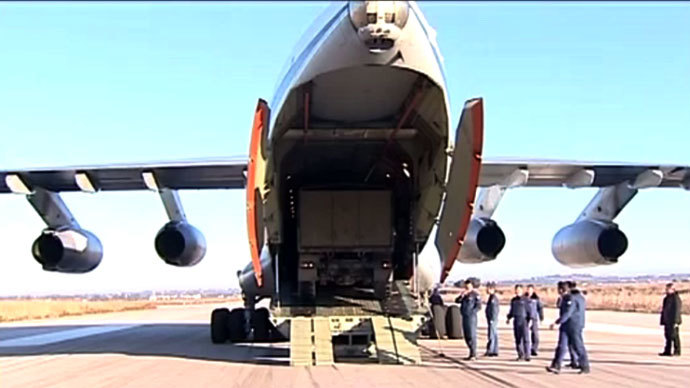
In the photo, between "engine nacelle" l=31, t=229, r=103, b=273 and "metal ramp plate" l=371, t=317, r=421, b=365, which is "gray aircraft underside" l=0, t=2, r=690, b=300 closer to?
"engine nacelle" l=31, t=229, r=103, b=273

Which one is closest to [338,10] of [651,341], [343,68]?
[343,68]

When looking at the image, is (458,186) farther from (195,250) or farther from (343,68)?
(195,250)

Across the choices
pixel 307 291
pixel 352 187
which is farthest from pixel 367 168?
pixel 307 291

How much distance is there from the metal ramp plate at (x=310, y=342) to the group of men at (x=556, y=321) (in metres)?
2.19

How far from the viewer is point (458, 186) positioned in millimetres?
10422

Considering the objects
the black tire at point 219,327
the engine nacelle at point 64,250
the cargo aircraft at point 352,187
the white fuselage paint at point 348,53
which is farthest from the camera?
the black tire at point 219,327

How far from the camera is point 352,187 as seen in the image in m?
12.8

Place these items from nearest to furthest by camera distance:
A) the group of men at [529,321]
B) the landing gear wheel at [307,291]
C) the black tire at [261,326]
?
1. the group of men at [529,321]
2. the landing gear wheel at [307,291]
3. the black tire at [261,326]

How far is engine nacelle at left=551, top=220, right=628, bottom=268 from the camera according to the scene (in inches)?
541

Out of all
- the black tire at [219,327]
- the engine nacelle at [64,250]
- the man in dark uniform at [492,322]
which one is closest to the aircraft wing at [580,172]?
the man in dark uniform at [492,322]

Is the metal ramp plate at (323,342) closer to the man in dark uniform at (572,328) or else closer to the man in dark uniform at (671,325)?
the man in dark uniform at (572,328)

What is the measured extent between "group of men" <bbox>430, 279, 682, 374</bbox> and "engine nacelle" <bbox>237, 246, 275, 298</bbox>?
3192 millimetres

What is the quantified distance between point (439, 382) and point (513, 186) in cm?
558

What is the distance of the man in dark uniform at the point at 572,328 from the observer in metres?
9.75
